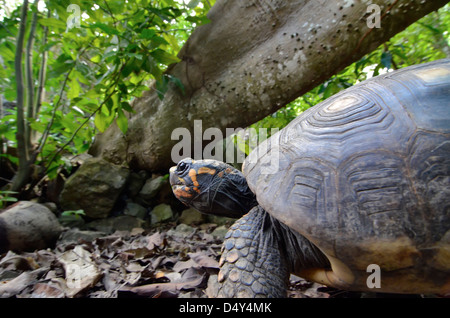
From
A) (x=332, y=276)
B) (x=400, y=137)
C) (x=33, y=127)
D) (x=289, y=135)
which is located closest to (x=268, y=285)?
(x=332, y=276)

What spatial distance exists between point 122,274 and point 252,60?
2.42 metres

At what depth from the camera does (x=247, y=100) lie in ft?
9.91

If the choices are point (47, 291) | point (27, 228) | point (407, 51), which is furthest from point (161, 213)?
point (407, 51)

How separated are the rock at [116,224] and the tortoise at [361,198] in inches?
91.5

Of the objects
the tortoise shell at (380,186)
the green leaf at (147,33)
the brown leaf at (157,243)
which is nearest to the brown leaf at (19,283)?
the brown leaf at (157,243)

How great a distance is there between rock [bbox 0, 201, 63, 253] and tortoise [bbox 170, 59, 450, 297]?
6.32 ft

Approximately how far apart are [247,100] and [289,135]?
1.60 meters

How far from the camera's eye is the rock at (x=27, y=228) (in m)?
2.20

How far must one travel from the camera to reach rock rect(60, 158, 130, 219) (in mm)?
3271

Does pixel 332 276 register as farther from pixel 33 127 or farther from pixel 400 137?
pixel 33 127

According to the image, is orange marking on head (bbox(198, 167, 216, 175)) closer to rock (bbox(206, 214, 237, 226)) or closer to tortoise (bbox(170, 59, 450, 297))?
tortoise (bbox(170, 59, 450, 297))

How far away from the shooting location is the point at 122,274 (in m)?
1.75

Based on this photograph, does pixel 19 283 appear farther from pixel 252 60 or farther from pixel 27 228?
pixel 252 60

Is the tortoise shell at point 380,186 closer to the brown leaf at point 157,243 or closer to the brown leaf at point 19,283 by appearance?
the brown leaf at point 157,243
